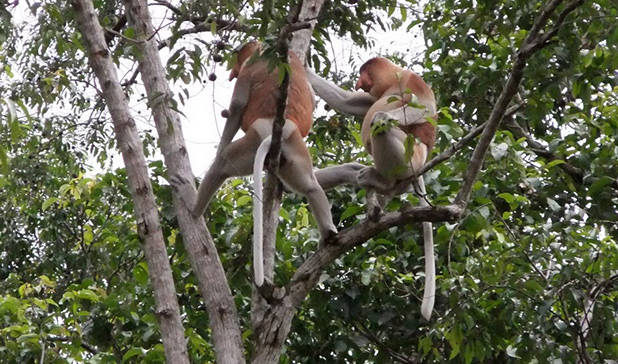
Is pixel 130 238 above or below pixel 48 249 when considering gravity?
below

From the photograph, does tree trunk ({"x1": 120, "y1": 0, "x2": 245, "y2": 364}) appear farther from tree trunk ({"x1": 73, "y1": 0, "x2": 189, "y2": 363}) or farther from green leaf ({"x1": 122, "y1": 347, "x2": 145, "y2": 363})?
green leaf ({"x1": 122, "y1": 347, "x2": 145, "y2": 363})

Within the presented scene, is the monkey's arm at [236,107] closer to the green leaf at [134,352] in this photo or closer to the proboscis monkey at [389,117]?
the proboscis monkey at [389,117]

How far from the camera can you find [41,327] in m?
4.11

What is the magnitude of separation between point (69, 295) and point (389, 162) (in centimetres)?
157

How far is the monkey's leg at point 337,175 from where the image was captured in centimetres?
429

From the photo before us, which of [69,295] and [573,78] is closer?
[69,295]

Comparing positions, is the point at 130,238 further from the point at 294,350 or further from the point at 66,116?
the point at 66,116

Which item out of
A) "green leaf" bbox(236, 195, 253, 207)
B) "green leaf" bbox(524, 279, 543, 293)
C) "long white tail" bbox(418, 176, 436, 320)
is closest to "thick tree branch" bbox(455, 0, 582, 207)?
"long white tail" bbox(418, 176, 436, 320)

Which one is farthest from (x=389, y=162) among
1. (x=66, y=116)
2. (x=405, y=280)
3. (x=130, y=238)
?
(x=66, y=116)

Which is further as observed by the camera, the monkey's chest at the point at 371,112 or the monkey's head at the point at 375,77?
the monkey's head at the point at 375,77

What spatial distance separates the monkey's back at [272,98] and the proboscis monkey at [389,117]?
332 millimetres

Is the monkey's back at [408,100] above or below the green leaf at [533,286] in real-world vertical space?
above

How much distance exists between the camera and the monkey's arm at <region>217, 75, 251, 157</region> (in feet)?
13.9

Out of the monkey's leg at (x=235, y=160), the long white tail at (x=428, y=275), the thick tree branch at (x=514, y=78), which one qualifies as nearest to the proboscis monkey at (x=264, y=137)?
the monkey's leg at (x=235, y=160)
